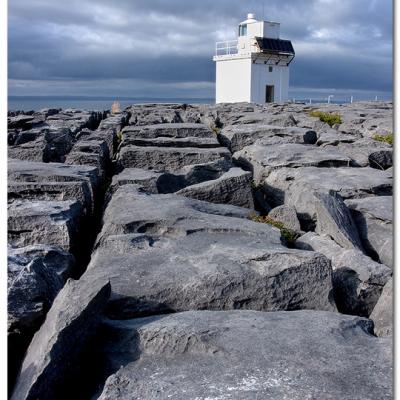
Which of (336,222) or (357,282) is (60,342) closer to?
(357,282)

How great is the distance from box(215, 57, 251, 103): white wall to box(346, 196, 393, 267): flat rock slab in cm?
3629

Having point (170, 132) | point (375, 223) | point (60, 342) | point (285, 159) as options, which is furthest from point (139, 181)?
point (60, 342)

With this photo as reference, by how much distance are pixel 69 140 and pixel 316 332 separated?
931cm

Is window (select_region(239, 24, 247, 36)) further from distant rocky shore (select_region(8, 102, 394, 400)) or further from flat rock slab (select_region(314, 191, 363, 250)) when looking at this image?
flat rock slab (select_region(314, 191, 363, 250))

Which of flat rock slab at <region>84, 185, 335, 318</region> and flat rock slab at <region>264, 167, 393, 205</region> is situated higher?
flat rock slab at <region>264, 167, 393, 205</region>

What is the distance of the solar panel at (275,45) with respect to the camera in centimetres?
4288

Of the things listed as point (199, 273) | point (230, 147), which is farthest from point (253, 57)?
point (199, 273)

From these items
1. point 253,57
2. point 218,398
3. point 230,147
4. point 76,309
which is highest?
point 253,57

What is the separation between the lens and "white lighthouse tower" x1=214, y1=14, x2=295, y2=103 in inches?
1677

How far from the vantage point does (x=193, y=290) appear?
3.85 metres

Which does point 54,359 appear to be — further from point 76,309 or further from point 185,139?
point 185,139

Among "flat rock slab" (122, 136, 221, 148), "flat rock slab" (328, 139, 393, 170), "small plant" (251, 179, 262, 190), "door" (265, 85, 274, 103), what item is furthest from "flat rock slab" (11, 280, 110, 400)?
"door" (265, 85, 274, 103)

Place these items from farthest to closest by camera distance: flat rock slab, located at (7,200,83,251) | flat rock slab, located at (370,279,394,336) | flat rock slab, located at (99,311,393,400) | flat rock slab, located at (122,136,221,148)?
flat rock slab, located at (122,136,221,148) < flat rock slab, located at (7,200,83,251) < flat rock slab, located at (370,279,394,336) < flat rock slab, located at (99,311,393,400)

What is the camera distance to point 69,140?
11.7 metres
